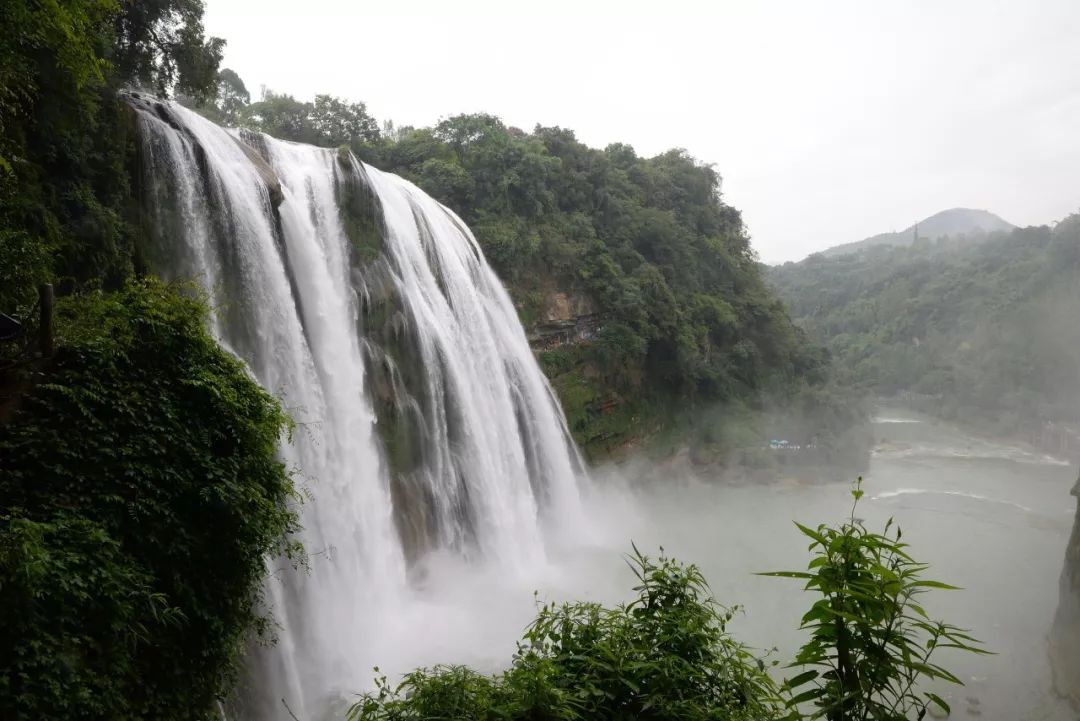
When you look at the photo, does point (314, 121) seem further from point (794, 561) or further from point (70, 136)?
point (794, 561)

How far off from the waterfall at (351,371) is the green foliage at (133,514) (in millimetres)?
1264

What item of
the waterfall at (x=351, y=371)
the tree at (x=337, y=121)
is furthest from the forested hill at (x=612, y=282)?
the waterfall at (x=351, y=371)

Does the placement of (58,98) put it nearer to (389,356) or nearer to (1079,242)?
(389,356)

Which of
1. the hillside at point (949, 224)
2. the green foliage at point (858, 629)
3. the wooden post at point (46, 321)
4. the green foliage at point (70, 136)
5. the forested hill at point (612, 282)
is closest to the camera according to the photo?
the green foliage at point (858, 629)

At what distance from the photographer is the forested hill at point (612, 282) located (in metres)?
21.2

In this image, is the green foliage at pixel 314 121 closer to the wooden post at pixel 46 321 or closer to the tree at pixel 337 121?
the tree at pixel 337 121

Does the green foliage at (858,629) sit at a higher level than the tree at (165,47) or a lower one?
lower

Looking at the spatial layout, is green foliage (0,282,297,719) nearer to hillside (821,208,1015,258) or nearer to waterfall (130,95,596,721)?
waterfall (130,95,596,721)

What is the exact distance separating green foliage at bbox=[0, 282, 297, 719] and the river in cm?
463

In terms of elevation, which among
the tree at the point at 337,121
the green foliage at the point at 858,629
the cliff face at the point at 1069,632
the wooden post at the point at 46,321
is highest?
the tree at the point at 337,121

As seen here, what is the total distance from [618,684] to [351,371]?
8670 mm

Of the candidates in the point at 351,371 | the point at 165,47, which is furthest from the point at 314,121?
the point at 351,371

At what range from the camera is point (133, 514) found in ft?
16.6

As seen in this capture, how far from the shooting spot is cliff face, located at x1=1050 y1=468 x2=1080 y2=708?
1104 cm
